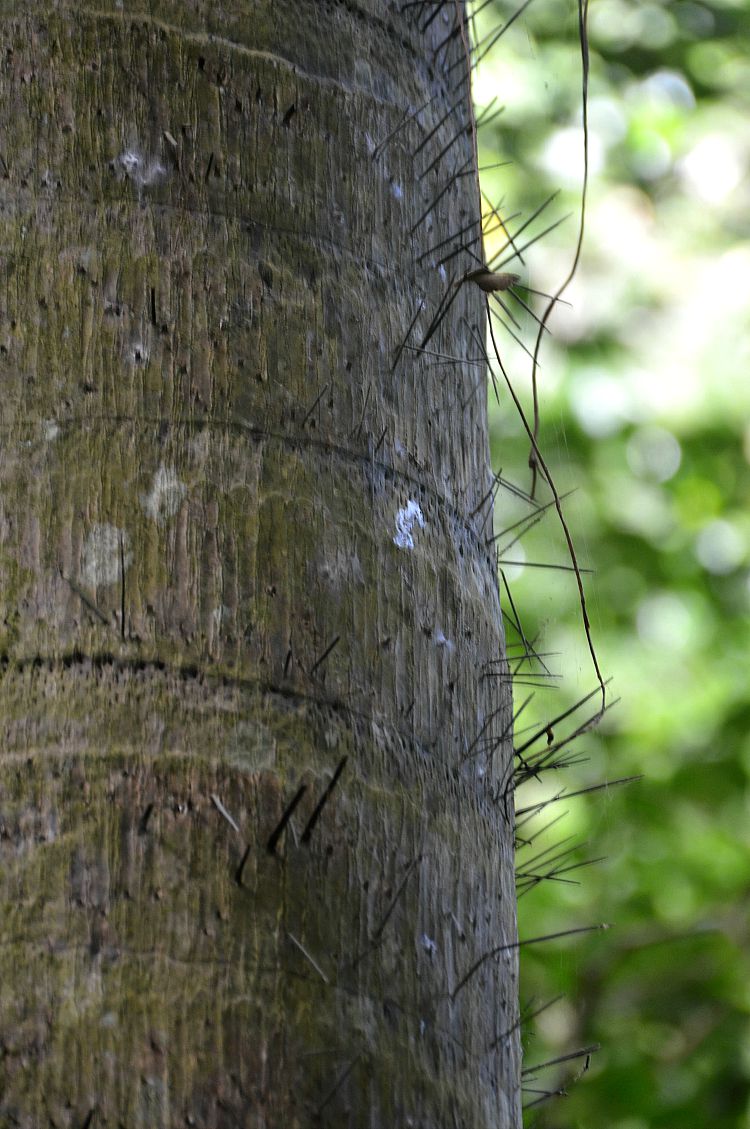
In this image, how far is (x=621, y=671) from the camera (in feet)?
19.6

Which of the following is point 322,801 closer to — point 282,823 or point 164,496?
point 282,823

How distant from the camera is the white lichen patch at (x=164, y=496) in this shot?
145cm

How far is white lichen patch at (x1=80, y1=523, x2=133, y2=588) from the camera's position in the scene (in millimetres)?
1413

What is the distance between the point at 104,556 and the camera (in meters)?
1.43

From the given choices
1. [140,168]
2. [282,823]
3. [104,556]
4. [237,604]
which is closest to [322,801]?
[282,823]

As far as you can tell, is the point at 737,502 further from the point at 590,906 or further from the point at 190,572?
the point at 190,572

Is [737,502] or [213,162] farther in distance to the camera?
[737,502]

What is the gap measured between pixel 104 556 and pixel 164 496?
0.09m

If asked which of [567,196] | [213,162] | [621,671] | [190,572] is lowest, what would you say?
[190,572]

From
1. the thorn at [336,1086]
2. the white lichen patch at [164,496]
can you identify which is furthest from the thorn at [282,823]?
the white lichen patch at [164,496]

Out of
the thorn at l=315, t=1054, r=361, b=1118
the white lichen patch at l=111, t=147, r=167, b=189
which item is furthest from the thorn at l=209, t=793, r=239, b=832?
the white lichen patch at l=111, t=147, r=167, b=189

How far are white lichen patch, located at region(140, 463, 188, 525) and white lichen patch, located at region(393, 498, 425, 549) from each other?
0.25 meters

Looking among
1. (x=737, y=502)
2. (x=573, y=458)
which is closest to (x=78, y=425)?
(x=573, y=458)

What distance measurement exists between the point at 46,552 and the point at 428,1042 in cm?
61
